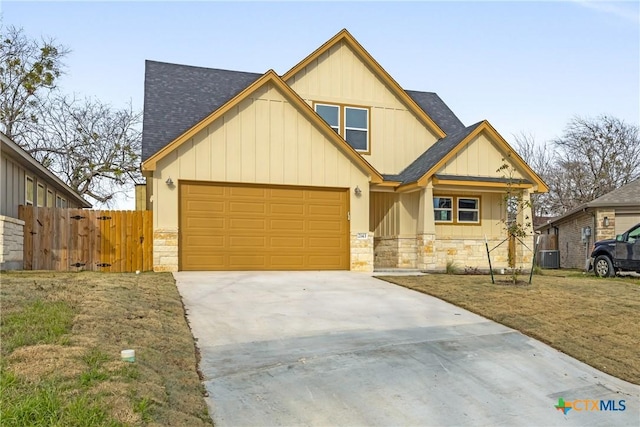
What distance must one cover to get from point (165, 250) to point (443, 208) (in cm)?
1011

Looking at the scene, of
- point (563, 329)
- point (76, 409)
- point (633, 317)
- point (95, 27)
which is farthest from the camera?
point (95, 27)

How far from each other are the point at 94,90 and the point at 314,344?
3209 centimetres

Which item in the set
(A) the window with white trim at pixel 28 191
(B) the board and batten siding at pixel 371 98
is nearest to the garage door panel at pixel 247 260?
(B) the board and batten siding at pixel 371 98

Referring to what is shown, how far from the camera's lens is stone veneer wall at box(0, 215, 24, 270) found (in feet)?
37.4

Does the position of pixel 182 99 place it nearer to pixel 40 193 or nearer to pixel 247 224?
pixel 247 224

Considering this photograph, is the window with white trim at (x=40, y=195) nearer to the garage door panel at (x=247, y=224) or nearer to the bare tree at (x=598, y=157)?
the garage door panel at (x=247, y=224)

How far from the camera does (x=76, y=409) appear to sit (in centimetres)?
370

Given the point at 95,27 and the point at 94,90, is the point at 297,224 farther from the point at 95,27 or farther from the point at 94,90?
the point at 94,90

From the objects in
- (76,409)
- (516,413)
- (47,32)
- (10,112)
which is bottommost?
(516,413)

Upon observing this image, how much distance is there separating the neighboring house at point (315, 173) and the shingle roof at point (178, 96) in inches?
2.4

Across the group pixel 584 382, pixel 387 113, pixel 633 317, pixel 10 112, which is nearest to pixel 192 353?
pixel 584 382

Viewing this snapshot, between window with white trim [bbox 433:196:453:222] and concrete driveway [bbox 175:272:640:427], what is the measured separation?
8770 mm

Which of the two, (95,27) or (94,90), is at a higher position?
(94,90)

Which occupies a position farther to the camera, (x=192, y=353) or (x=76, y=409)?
(x=192, y=353)
